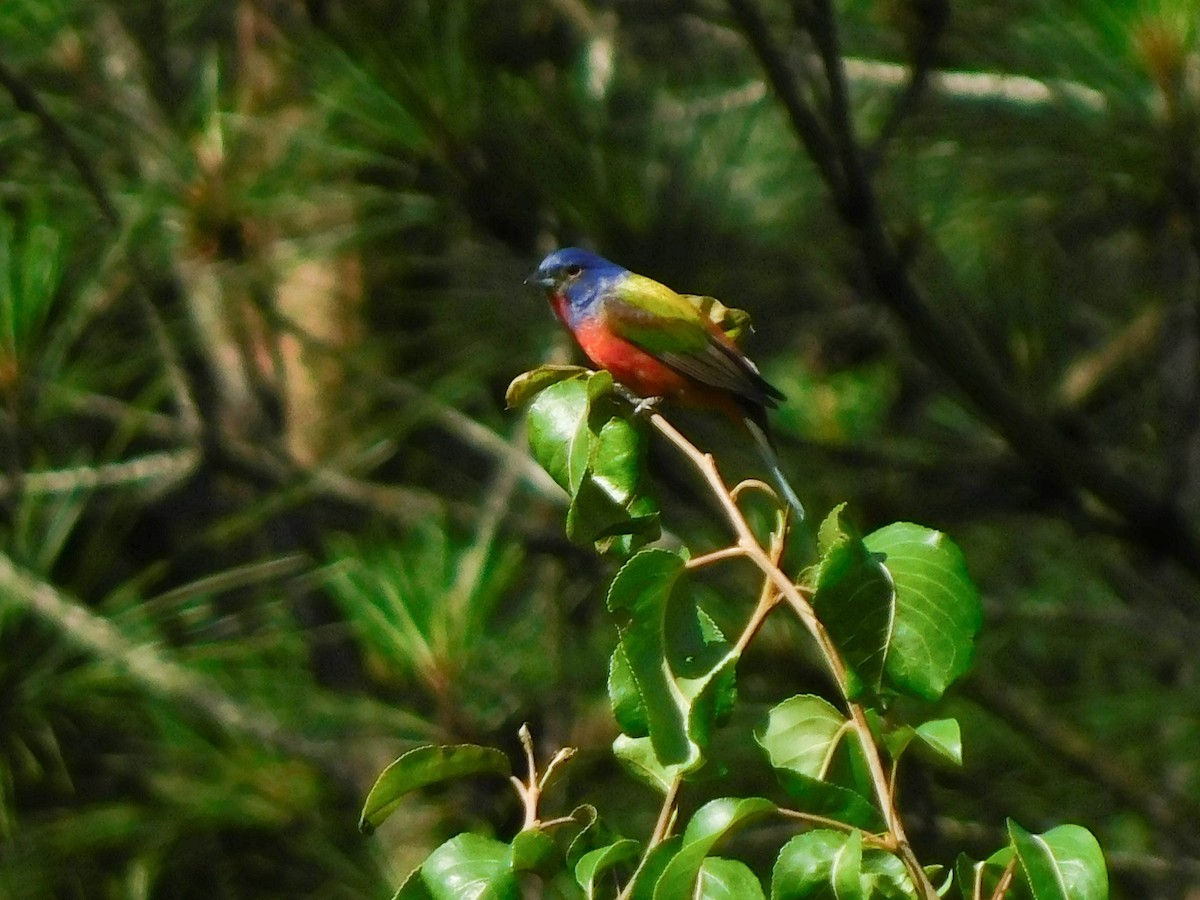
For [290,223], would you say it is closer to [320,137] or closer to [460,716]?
[320,137]

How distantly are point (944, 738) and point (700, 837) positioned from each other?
0.23 meters

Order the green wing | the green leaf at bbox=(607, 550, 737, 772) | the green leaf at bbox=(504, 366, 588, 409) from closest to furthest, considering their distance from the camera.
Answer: the green leaf at bbox=(607, 550, 737, 772) < the green leaf at bbox=(504, 366, 588, 409) < the green wing

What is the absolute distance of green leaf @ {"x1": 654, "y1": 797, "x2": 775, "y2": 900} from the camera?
100 cm

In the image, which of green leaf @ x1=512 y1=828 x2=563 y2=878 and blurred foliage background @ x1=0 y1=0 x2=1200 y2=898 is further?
blurred foliage background @ x1=0 y1=0 x2=1200 y2=898

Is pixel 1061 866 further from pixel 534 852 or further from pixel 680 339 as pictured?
pixel 680 339

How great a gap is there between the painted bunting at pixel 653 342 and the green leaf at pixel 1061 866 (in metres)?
1.26

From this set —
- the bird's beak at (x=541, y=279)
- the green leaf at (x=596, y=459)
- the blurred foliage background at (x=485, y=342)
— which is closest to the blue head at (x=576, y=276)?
the bird's beak at (x=541, y=279)

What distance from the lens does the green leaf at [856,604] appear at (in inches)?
41.6

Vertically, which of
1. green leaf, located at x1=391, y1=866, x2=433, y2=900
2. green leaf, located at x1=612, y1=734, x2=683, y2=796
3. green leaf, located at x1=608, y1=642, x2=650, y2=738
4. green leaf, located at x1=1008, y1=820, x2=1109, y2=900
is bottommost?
green leaf, located at x1=612, y1=734, x2=683, y2=796

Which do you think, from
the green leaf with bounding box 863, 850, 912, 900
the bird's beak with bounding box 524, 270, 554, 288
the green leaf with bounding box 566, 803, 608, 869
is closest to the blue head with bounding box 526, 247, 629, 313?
the bird's beak with bounding box 524, 270, 554, 288

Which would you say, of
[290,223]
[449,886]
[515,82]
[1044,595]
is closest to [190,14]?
[290,223]

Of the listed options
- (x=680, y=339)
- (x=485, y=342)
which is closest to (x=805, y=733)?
(x=680, y=339)

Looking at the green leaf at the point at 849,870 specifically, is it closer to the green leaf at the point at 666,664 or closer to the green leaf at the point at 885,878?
the green leaf at the point at 885,878

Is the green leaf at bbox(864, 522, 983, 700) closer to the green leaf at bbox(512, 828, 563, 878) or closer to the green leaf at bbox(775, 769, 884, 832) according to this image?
the green leaf at bbox(775, 769, 884, 832)
